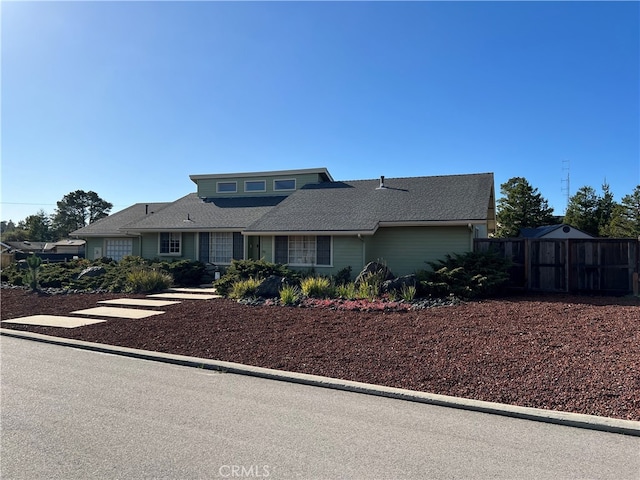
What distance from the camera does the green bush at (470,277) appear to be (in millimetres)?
11812

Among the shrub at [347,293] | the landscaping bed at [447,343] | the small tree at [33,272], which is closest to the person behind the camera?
the landscaping bed at [447,343]

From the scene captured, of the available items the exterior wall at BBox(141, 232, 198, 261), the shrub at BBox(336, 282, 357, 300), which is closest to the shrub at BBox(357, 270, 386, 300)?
the shrub at BBox(336, 282, 357, 300)

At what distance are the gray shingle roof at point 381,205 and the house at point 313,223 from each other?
39mm

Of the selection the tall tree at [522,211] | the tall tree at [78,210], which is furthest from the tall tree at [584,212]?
the tall tree at [78,210]

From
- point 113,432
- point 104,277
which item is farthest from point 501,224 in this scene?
point 113,432

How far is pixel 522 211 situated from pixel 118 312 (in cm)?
3841

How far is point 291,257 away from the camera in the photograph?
17.0 m

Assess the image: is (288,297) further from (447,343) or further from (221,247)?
(221,247)

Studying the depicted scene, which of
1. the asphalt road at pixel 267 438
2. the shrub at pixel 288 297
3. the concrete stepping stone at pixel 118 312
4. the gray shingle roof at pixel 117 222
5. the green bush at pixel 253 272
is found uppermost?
the gray shingle roof at pixel 117 222

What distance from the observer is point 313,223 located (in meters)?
16.6

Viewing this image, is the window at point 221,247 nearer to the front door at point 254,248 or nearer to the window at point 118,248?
the front door at point 254,248

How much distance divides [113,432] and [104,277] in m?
14.7

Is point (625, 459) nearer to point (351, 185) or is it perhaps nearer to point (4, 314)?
point (4, 314)

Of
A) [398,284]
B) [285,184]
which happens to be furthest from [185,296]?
[285,184]
